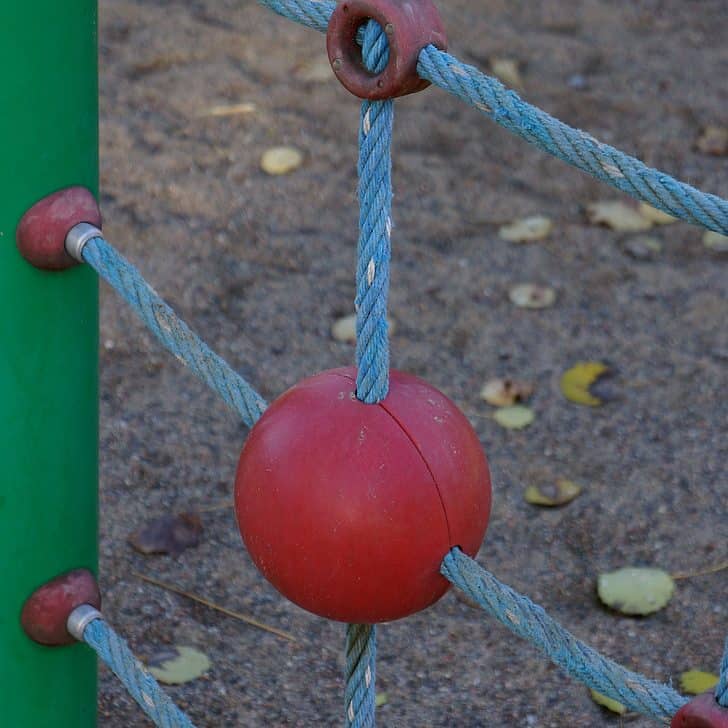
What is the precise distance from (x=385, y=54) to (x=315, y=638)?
1003 millimetres

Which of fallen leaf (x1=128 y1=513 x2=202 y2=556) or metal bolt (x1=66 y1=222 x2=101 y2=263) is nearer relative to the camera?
metal bolt (x1=66 y1=222 x2=101 y2=263)

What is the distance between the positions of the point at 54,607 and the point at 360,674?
35cm

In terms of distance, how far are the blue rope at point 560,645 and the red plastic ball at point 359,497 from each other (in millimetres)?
24

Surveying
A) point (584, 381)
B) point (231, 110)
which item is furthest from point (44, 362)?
point (231, 110)

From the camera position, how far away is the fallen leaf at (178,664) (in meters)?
1.66

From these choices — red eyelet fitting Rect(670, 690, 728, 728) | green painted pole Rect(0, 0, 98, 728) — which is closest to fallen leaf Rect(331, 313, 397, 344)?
green painted pole Rect(0, 0, 98, 728)

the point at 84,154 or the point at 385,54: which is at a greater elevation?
the point at 385,54

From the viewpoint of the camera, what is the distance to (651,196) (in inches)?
35.1

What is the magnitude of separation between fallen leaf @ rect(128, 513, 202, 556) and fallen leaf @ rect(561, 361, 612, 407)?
685 millimetres

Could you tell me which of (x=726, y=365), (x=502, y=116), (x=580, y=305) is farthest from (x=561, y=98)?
(x=502, y=116)

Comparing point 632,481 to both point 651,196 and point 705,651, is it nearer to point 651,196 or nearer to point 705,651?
point 705,651

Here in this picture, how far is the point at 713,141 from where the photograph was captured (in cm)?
290

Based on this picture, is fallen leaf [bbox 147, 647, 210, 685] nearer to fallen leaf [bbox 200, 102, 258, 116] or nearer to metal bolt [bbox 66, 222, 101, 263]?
metal bolt [bbox 66, 222, 101, 263]

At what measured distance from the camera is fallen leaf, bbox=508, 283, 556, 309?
2.43 m
